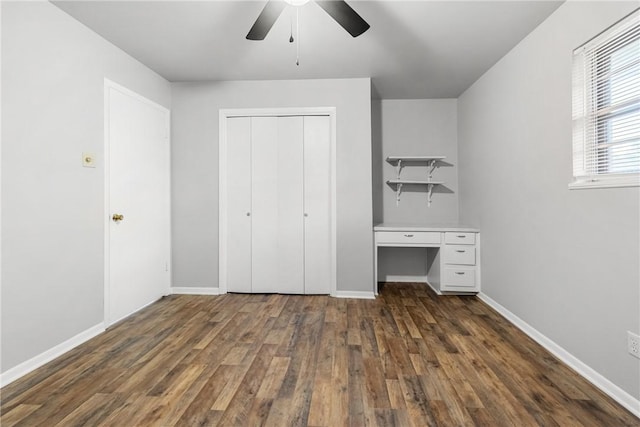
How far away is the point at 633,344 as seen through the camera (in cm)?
156

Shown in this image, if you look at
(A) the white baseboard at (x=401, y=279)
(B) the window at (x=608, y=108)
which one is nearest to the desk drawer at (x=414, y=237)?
(A) the white baseboard at (x=401, y=279)

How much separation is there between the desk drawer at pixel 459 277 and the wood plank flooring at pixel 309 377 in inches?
22.9

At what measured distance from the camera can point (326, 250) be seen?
3.45m

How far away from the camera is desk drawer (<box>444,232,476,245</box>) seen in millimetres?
3381

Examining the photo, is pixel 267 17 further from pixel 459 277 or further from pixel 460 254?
pixel 459 277

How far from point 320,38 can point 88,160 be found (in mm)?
2165

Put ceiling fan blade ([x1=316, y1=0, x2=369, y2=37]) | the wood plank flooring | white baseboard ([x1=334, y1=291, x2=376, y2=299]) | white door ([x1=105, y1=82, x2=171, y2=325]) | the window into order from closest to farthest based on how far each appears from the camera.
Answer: the wood plank flooring → the window → ceiling fan blade ([x1=316, y1=0, x2=369, y2=37]) → white door ([x1=105, y1=82, x2=171, y2=325]) → white baseboard ([x1=334, y1=291, x2=376, y2=299])

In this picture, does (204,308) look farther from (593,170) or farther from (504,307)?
(593,170)

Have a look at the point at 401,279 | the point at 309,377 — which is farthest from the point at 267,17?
the point at 401,279

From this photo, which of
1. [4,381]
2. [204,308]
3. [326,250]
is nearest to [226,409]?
[4,381]

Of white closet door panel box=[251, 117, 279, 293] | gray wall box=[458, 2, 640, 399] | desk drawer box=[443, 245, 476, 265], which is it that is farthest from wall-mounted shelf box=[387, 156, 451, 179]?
white closet door panel box=[251, 117, 279, 293]

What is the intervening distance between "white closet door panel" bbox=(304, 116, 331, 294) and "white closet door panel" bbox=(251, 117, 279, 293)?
37cm

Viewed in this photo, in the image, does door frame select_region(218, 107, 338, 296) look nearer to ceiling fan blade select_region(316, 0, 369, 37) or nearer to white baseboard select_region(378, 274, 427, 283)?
white baseboard select_region(378, 274, 427, 283)

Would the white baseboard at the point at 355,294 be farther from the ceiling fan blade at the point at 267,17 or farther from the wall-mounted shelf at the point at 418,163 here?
the ceiling fan blade at the point at 267,17
